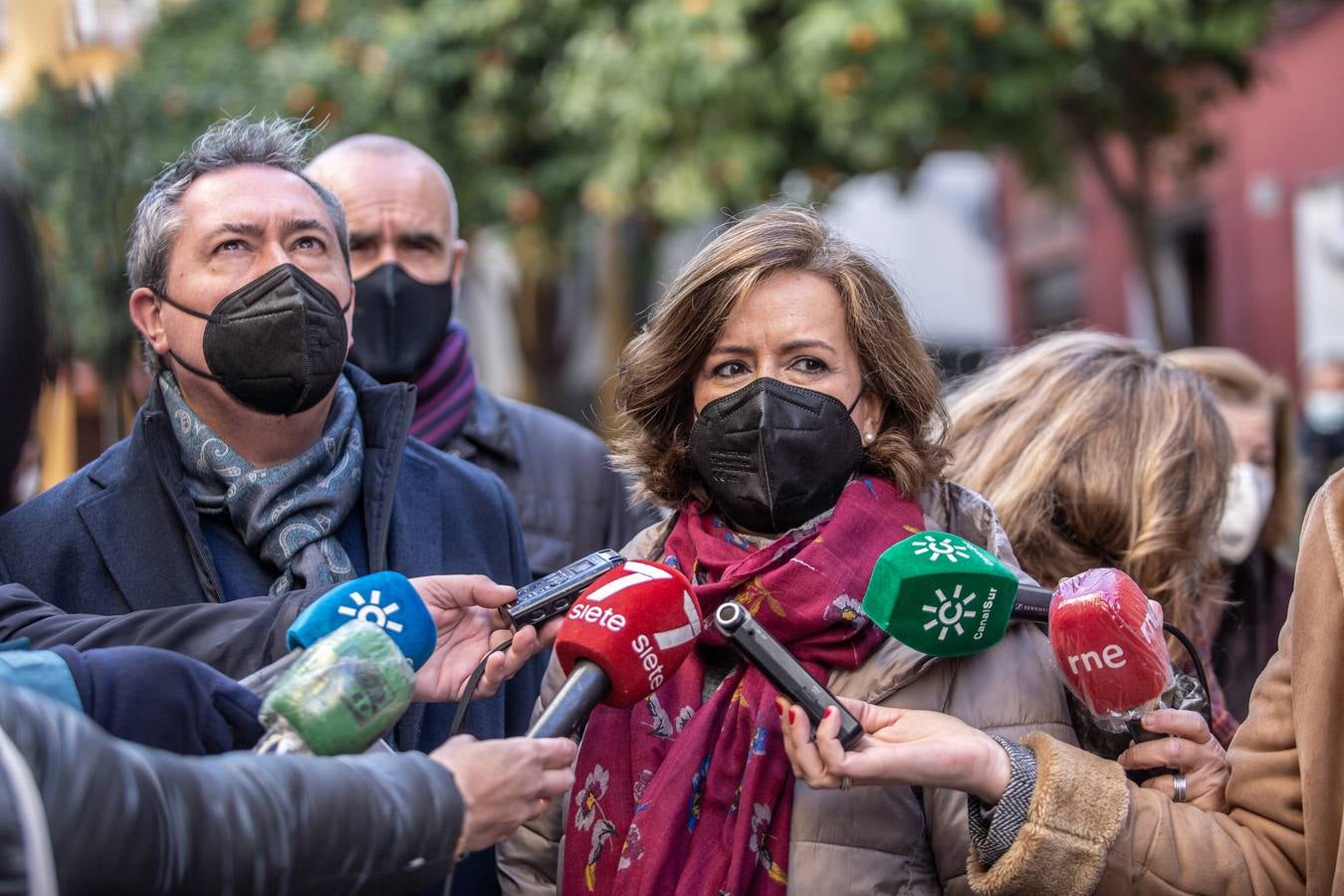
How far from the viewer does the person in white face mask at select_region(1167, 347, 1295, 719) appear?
323cm

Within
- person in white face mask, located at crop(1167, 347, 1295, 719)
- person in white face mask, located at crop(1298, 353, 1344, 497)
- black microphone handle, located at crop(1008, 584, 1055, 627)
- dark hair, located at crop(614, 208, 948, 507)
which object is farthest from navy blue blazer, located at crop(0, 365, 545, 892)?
person in white face mask, located at crop(1298, 353, 1344, 497)

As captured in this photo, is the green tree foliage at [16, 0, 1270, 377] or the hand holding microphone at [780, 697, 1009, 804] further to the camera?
the green tree foliage at [16, 0, 1270, 377]

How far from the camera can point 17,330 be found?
1.52 metres

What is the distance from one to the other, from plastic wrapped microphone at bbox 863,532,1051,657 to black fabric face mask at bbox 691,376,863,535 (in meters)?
0.29

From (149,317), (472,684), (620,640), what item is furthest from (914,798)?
(149,317)

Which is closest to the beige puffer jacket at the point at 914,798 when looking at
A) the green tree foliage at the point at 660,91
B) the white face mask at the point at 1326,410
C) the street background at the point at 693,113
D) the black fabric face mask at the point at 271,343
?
the black fabric face mask at the point at 271,343

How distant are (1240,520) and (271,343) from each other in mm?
2408

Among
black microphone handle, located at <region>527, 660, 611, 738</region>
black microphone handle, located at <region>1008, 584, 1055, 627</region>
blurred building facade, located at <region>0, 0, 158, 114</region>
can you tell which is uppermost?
blurred building facade, located at <region>0, 0, 158, 114</region>

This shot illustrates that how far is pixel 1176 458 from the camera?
281 centimetres

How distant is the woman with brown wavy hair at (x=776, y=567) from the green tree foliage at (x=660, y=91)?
4.53 m

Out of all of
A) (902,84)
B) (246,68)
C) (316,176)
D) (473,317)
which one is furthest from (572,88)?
(473,317)

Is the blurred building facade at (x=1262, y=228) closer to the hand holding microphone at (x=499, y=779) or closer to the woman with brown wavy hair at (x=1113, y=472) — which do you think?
the woman with brown wavy hair at (x=1113, y=472)

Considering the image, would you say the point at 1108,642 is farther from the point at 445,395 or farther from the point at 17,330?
the point at 445,395

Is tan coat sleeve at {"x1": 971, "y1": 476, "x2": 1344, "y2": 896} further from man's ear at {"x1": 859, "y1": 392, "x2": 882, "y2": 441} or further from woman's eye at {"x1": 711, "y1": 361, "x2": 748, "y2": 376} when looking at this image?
woman's eye at {"x1": 711, "y1": 361, "x2": 748, "y2": 376}
